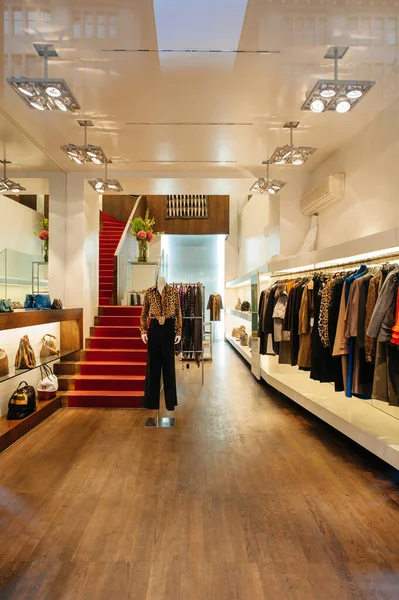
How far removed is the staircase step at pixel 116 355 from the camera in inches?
259

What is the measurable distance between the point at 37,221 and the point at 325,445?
197 inches

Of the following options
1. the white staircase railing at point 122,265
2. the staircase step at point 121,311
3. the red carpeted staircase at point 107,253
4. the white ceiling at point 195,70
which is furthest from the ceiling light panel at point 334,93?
the red carpeted staircase at point 107,253

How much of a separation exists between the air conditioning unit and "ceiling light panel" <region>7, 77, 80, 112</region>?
3.41 meters

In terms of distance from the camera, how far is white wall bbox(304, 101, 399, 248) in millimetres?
4379

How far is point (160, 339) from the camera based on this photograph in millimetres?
4762

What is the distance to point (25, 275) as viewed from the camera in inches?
209

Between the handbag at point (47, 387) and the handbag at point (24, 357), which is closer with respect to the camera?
the handbag at point (24, 357)

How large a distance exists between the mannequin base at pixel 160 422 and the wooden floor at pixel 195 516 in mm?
204

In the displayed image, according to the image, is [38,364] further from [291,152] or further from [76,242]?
[291,152]

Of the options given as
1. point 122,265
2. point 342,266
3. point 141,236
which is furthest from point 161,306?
point 141,236

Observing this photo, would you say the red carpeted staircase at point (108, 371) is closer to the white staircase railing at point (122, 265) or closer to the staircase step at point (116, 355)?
the staircase step at point (116, 355)

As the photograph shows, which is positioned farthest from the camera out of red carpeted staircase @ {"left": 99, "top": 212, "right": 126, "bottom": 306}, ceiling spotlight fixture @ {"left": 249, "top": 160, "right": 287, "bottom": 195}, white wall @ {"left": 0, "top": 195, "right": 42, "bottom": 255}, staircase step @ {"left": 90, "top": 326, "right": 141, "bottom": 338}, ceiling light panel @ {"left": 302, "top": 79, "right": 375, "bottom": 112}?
red carpeted staircase @ {"left": 99, "top": 212, "right": 126, "bottom": 306}

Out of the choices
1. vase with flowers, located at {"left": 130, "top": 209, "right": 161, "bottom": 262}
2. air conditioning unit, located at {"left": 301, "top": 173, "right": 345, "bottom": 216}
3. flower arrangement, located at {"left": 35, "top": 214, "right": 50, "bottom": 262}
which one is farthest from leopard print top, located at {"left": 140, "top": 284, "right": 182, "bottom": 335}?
vase with flowers, located at {"left": 130, "top": 209, "right": 161, "bottom": 262}

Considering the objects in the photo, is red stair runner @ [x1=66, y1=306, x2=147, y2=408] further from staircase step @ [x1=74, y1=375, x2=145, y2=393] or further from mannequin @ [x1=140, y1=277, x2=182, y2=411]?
mannequin @ [x1=140, y1=277, x2=182, y2=411]
